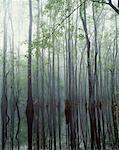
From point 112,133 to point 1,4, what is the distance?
37.8ft

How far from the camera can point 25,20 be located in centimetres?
2725

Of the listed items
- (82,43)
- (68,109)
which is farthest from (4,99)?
(82,43)

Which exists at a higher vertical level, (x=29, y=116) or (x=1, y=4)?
(x=1, y=4)

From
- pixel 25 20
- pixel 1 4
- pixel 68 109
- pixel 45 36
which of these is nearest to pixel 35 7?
pixel 1 4

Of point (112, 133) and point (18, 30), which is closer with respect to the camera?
point (112, 133)

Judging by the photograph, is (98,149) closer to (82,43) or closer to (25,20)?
(25,20)

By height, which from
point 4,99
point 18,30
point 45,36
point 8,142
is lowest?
point 8,142

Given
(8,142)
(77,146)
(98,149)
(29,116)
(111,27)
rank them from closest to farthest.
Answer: (98,149), (77,146), (8,142), (29,116), (111,27)

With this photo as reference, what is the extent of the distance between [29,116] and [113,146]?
4.69 meters

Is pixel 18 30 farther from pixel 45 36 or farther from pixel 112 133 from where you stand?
pixel 45 36

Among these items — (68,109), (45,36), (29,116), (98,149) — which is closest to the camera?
(45,36)

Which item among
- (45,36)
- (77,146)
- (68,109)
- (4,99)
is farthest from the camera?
(68,109)

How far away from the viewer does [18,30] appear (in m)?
28.0

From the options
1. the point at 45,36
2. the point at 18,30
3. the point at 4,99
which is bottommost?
the point at 4,99
